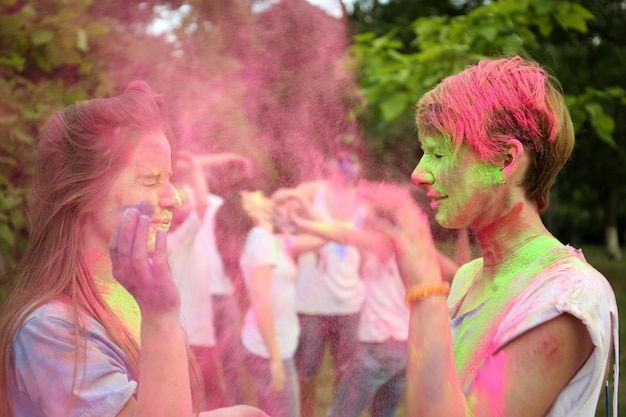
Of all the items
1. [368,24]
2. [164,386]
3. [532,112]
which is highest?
[532,112]

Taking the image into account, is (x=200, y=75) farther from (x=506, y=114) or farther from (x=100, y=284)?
(x=506, y=114)

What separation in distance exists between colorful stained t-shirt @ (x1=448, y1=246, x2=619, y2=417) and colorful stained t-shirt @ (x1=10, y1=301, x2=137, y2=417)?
0.75 meters

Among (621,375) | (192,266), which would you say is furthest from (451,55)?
(621,375)

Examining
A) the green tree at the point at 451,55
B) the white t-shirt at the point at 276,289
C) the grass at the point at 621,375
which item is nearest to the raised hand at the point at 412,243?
the grass at the point at 621,375

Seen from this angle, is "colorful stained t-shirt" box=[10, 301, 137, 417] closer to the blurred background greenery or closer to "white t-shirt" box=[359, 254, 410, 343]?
the blurred background greenery

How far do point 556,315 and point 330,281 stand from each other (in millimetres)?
2669

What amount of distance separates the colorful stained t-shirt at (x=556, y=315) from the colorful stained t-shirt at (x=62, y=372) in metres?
0.75

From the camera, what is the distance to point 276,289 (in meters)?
3.65

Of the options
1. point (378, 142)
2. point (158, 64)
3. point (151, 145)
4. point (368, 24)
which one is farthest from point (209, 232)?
point (368, 24)

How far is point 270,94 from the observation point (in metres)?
2.51

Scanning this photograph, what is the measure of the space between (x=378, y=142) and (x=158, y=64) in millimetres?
1131

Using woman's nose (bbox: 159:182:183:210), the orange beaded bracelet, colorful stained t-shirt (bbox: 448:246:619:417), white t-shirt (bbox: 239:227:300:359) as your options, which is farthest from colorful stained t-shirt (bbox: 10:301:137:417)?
white t-shirt (bbox: 239:227:300:359)

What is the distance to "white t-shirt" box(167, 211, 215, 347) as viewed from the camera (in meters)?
3.63

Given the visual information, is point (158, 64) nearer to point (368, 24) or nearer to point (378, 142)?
point (378, 142)
